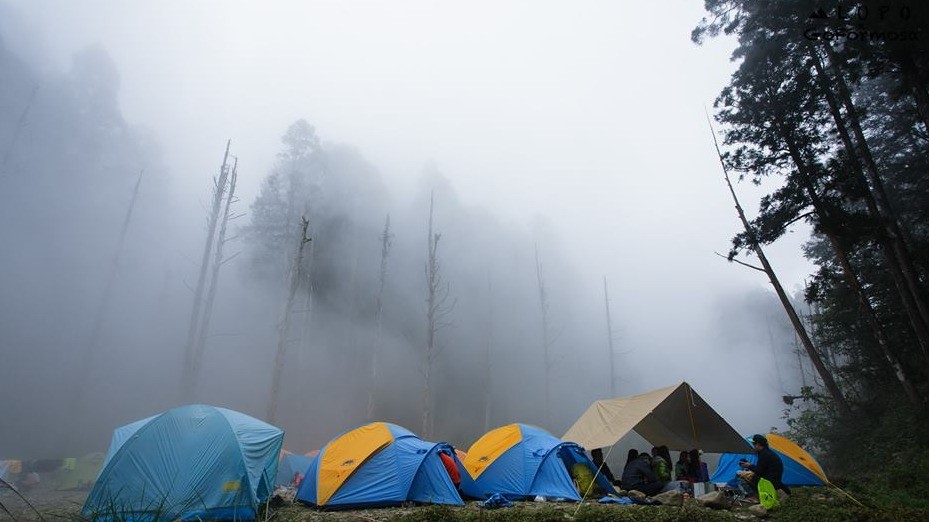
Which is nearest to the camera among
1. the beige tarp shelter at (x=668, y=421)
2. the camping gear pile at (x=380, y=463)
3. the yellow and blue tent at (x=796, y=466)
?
the camping gear pile at (x=380, y=463)

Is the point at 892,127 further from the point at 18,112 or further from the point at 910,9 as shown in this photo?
the point at 18,112

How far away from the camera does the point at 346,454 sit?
27.2 ft

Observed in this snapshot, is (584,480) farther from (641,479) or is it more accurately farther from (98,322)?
(98,322)

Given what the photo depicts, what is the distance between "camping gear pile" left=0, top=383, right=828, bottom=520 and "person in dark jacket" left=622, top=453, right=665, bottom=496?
42cm

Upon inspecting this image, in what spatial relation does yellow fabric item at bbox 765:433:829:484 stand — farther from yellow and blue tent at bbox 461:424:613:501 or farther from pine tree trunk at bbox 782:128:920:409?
yellow and blue tent at bbox 461:424:613:501

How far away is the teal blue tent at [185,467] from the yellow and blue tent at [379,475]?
1.35 metres

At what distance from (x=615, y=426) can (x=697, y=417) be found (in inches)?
74.6

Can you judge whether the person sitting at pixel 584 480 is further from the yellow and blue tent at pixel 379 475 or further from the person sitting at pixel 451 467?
the yellow and blue tent at pixel 379 475

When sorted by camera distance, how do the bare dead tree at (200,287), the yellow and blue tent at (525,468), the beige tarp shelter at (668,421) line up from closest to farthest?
the yellow and blue tent at (525,468) → the beige tarp shelter at (668,421) → the bare dead tree at (200,287)

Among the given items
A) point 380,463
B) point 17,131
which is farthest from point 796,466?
point 17,131

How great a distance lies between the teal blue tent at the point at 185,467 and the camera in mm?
6383

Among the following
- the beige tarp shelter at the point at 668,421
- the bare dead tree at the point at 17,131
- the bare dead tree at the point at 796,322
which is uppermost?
the bare dead tree at the point at 17,131

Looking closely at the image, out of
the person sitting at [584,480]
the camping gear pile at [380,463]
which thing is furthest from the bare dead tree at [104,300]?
the person sitting at [584,480]

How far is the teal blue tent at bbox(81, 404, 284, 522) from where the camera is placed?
638 centimetres
